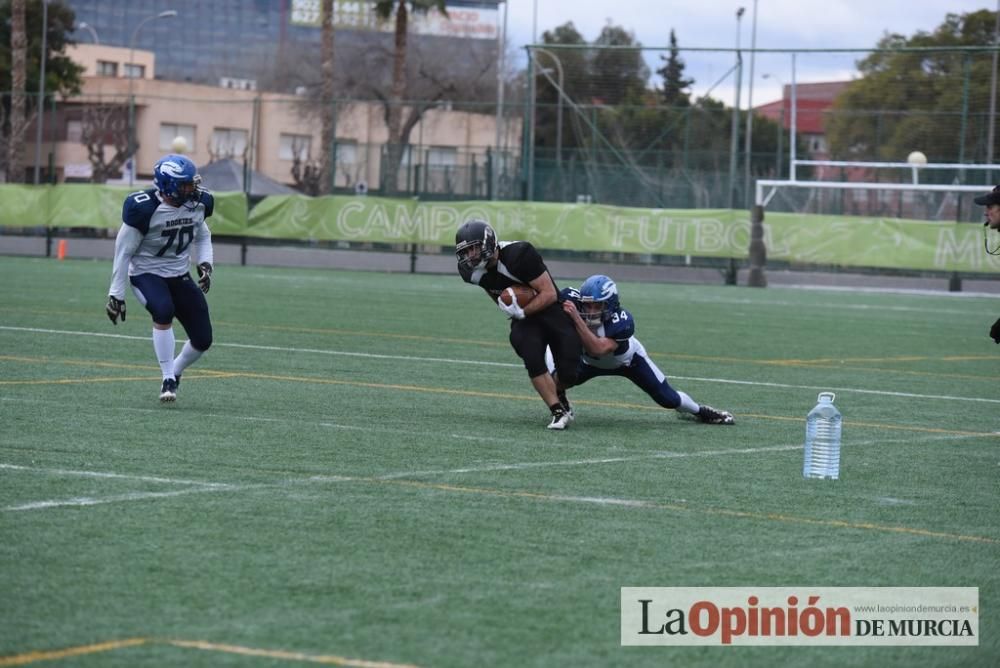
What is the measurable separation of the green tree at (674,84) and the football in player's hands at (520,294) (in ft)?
106

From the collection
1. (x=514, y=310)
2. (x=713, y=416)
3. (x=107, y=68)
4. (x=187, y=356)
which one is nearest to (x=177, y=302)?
(x=187, y=356)

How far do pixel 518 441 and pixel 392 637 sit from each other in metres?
5.12

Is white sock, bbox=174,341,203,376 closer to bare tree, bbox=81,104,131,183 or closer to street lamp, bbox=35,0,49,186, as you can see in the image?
street lamp, bbox=35,0,49,186

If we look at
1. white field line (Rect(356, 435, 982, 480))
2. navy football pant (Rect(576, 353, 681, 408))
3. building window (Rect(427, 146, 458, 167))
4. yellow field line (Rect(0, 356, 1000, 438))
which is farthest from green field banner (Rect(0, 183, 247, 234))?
white field line (Rect(356, 435, 982, 480))

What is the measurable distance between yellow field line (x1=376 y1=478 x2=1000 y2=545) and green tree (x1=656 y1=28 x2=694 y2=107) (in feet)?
117

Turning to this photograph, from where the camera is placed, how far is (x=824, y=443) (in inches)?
360

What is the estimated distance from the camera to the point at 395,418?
1143 cm

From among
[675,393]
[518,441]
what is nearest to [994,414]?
[675,393]

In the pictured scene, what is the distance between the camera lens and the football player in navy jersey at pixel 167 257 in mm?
12078

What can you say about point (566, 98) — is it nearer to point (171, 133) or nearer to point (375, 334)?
point (375, 334)

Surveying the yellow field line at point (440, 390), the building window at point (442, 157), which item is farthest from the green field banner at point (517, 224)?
the yellow field line at point (440, 390)

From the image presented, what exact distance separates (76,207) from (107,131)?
3184cm

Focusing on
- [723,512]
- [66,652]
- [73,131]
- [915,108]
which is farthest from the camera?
[73,131]

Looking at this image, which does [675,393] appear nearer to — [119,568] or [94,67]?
[119,568]
